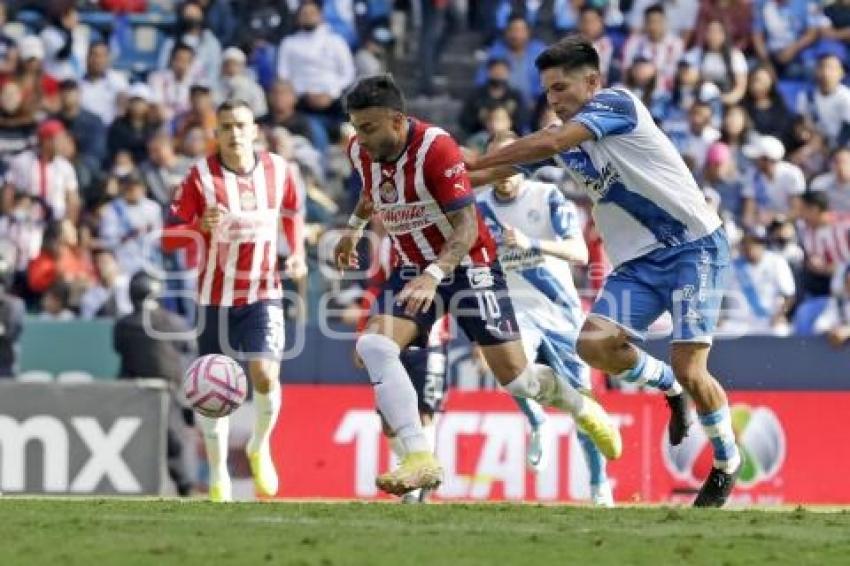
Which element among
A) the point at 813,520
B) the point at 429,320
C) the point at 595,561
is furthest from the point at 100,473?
the point at 595,561

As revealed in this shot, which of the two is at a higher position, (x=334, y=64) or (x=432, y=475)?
(x=334, y=64)

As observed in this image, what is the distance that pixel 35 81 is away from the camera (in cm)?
2377

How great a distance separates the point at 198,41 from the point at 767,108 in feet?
20.7

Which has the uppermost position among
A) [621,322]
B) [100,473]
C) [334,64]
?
[334,64]

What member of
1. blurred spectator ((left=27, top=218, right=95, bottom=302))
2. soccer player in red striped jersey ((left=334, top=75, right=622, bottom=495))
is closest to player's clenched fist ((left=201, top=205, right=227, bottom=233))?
soccer player in red striped jersey ((left=334, top=75, right=622, bottom=495))

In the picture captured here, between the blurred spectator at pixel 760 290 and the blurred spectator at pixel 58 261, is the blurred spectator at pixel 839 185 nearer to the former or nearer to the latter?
the blurred spectator at pixel 760 290

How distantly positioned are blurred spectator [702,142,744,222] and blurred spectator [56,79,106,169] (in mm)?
6392

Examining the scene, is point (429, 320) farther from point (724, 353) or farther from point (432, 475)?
point (724, 353)

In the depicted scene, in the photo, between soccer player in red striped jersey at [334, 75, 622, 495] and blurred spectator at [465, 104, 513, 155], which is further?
blurred spectator at [465, 104, 513, 155]

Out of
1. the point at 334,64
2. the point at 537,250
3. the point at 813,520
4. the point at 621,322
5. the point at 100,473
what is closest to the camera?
the point at 813,520

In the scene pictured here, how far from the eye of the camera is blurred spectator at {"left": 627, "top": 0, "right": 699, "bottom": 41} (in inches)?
924

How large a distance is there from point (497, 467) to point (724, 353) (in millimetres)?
2112

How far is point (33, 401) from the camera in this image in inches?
717

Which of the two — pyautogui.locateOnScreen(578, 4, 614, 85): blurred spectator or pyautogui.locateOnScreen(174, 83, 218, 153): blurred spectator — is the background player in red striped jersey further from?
pyautogui.locateOnScreen(578, 4, 614, 85): blurred spectator
